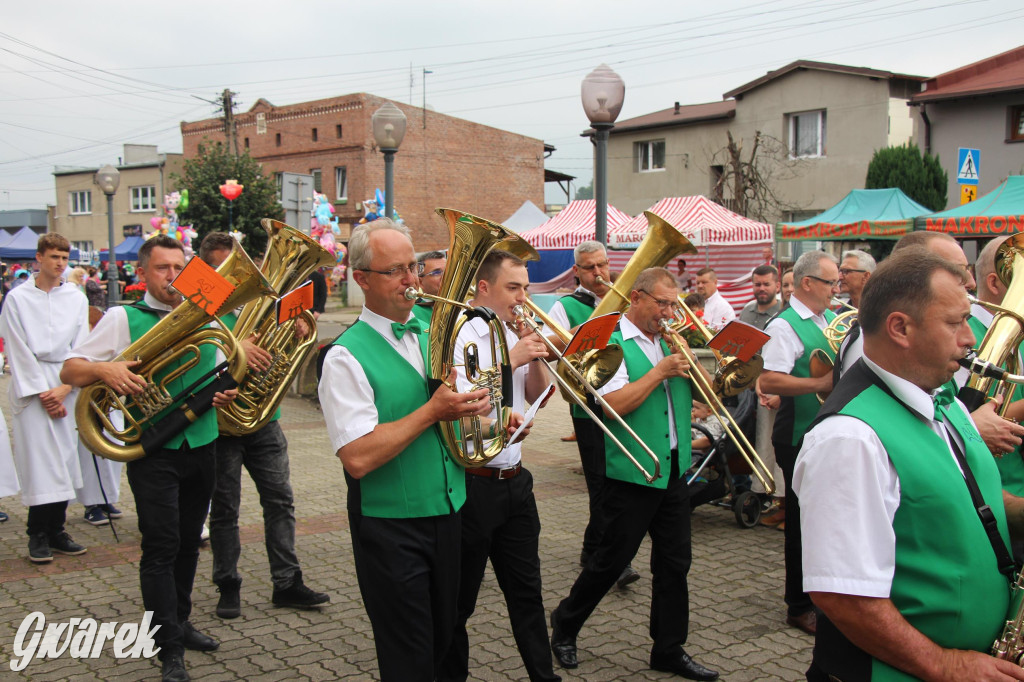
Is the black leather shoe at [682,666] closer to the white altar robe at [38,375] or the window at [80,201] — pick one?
the white altar robe at [38,375]

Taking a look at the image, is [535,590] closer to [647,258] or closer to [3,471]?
[647,258]

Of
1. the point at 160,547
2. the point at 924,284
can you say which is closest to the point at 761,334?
the point at 924,284

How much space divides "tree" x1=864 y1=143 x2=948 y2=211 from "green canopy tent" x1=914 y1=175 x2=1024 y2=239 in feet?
26.7

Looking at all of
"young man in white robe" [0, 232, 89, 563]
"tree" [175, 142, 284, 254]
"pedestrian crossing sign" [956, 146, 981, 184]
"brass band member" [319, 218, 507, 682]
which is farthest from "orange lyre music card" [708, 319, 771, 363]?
"tree" [175, 142, 284, 254]

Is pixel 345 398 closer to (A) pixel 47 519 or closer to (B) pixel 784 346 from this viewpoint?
(B) pixel 784 346

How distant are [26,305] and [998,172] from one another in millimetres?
24095

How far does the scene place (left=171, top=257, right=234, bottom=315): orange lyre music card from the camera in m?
3.86

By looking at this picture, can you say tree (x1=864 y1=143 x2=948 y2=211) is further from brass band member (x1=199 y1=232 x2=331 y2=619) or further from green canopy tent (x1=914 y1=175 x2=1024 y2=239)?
brass band member (x1=199 y1=232 x2=331 y2=619)

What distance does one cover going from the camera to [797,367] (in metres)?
5.02

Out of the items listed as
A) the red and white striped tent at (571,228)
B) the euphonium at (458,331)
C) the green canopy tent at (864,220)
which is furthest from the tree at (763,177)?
the euphonium at (458,331)

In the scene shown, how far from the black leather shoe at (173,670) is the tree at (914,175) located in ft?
73.6

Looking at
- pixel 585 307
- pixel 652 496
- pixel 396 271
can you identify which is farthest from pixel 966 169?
pixel 396 271

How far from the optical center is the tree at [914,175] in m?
22.3

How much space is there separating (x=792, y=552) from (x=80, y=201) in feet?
185
